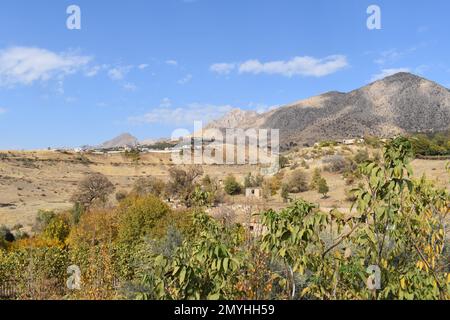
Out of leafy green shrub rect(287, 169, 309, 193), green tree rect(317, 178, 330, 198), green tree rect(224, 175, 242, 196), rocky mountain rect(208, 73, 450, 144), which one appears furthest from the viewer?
rocky mountain rect(208, 73, 450, 144)

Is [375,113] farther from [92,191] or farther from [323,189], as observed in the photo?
[92,191]

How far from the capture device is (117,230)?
26.6 meters

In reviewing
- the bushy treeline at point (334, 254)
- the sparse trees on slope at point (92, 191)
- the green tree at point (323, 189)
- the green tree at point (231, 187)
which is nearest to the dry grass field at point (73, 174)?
the green tree at point (323, 189)

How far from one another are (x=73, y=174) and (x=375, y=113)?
6515cm

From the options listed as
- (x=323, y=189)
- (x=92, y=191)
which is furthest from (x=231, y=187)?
(x=92, y=191)

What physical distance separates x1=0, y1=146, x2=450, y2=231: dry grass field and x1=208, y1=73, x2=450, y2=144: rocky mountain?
22.7 meters

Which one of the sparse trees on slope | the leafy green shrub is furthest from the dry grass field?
the sparse trees on slope

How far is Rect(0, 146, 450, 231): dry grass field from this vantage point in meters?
42.1

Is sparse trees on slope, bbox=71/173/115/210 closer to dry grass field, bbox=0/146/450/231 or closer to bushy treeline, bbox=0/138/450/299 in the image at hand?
dry grass field, bbox=0/146/450/231

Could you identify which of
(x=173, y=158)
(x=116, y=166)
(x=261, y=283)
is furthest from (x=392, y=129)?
(x=261, y=283)

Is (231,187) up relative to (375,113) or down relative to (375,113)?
down

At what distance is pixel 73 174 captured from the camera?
2940 inches

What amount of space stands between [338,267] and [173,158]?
9026 centimetres
